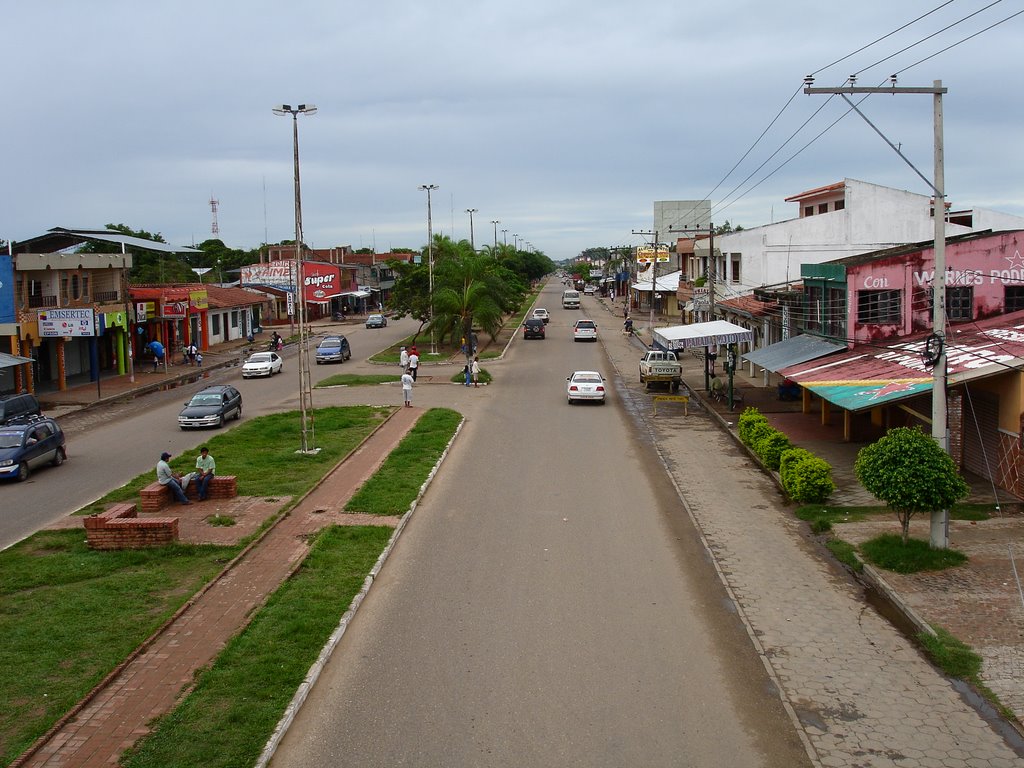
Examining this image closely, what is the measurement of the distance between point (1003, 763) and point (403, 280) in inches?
1976

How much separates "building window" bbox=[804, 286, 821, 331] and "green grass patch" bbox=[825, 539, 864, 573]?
15.0 metres

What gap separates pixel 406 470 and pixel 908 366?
38.4ft

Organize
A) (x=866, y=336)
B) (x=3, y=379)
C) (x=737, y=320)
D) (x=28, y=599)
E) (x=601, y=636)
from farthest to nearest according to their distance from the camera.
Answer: (x=737, y=320)
(x=3, y=379)
(x=866, y=336)
(x=28, y=599)
(x=601, y=636)

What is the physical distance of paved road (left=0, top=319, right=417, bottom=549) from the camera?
1910 centimetres

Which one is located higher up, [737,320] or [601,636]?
[737,320]

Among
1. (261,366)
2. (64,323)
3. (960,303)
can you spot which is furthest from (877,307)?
(64,323)

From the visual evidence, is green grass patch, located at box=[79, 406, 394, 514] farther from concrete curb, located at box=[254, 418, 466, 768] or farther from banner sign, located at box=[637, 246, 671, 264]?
banner sign, located at box=[637, 246, 671, 264]

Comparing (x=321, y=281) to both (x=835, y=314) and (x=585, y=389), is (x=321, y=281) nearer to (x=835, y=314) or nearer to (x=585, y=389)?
(x=585, y=389)

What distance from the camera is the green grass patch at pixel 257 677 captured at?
856 centimetres

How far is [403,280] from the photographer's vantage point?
186 ft

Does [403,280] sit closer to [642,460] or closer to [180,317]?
[180,317]

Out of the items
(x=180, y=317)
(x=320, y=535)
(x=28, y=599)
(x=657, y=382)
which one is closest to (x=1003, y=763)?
(x=320, y=535)

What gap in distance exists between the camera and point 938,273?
14.2m

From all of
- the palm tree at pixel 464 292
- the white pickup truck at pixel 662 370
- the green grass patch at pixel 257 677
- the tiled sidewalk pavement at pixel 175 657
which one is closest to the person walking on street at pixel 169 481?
the tiled sidewalk pavement at pixel 175 657
